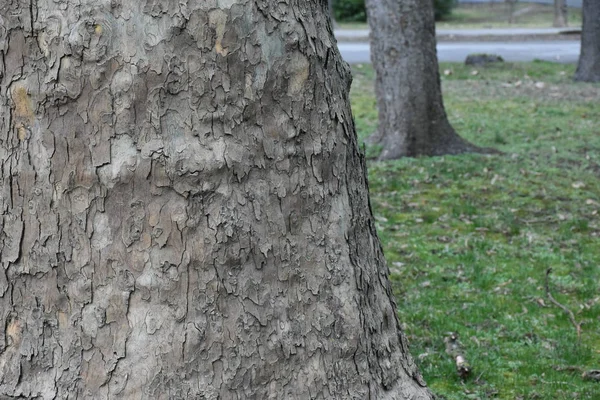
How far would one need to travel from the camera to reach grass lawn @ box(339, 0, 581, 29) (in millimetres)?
35562

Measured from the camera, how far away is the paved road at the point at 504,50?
21.2 metres

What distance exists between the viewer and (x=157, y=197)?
2416 mm

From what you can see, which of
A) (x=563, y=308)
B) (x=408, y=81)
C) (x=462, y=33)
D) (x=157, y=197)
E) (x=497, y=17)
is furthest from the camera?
(x=497, y=17)

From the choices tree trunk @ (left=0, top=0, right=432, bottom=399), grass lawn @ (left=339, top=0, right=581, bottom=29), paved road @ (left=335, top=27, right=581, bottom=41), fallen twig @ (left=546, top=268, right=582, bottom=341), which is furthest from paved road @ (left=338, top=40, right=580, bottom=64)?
tree trunk @ (left=0, top=0, right=432, bottom=399)

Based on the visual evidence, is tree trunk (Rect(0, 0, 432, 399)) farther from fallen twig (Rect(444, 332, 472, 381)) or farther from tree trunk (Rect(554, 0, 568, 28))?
tree trunk (Rect(554, 0, 568, 28))

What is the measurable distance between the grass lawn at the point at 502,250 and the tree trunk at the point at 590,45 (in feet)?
12.2

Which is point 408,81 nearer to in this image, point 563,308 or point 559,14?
point 563,308

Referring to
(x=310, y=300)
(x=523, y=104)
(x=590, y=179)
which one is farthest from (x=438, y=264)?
(x=523, y=104)

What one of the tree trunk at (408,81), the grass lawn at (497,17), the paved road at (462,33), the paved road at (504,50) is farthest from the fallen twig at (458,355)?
the grass lawn at (497,17)

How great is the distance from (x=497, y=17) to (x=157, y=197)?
40.9 meters

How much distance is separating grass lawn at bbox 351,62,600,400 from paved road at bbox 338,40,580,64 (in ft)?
30.1

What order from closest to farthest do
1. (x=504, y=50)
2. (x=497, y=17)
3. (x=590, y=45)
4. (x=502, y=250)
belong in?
1. (x=502, y=250)
2. (x=590, y=45)
3. (x=504, y=50)
4. (x=497, y=17)

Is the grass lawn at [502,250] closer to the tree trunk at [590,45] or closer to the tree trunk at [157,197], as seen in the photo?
the tree trunk at [157,197]

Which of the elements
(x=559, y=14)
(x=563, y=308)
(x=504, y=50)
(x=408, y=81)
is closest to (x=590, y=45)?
(x=408, y=81)
